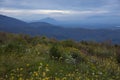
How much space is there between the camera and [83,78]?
8.95m

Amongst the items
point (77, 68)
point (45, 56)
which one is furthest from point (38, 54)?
point (77, 68)

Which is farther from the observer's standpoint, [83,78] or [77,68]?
[77,68]

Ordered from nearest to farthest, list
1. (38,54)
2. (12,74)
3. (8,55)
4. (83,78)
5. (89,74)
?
(12,74) → (83,78) → (89,74) → (8,55) → (38,54)

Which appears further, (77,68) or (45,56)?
(45,56)

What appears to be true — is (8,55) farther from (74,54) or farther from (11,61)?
(74,54)

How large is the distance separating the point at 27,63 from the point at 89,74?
1.78 m

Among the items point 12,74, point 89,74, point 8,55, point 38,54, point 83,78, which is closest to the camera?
point 12,74

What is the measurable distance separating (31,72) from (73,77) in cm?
109

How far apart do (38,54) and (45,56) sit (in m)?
0.47

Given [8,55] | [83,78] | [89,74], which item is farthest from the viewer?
[8,55]

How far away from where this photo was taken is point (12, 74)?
27.5ft

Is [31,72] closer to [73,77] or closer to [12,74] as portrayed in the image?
[12,74]

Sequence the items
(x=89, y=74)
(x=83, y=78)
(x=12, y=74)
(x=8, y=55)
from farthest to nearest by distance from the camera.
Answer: (x=8, y=55)
(x=89, y=74)
(x=83, y=78)
(x=12, y=74)

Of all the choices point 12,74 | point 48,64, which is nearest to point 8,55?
point 48,64
